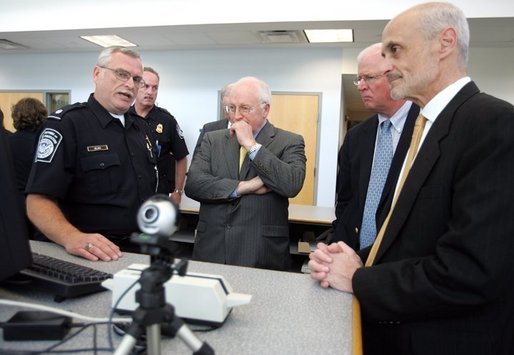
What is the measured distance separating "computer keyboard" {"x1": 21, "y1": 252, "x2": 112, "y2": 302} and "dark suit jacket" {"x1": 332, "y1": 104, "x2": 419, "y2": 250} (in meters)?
1.11

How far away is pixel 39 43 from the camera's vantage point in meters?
6.00

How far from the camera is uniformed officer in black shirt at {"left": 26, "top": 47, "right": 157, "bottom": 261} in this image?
4.56 ft

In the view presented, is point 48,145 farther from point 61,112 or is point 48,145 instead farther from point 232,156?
point 232,156

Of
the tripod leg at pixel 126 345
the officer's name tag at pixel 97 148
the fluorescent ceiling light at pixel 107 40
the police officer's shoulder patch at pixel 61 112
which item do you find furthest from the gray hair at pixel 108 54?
the fluorescent ceiling light at pixel 107 40

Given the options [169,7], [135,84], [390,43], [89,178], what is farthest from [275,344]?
[169,7]

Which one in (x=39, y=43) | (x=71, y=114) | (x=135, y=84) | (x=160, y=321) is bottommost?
(x=160, y=321)

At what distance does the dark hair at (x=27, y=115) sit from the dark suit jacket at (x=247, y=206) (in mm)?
1762

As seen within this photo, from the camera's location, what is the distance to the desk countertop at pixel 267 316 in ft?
2.44

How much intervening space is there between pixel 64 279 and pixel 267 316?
494mm

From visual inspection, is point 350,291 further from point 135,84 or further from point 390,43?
point 135,84

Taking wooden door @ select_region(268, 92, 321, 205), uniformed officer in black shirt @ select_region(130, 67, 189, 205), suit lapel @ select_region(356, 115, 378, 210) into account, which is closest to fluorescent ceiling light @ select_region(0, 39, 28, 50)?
uniformed officer in black shirt @ select_region(130, 67, 189, 205)

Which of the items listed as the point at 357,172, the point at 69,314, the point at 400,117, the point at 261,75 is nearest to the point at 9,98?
the point at 261,75

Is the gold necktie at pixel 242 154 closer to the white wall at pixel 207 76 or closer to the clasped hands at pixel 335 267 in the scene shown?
the clasped hands at pixel 335 267

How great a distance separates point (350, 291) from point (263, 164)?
761 mm
